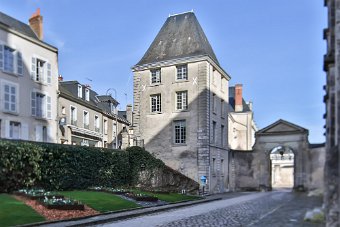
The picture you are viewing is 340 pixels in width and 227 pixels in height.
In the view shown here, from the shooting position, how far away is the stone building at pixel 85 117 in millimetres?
34631

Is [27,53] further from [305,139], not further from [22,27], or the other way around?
[305,139]

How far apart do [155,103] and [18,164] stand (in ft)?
57.2

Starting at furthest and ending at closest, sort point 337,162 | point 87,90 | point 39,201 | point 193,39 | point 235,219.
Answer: point 87,90 < point 193,39 < point 39,201 < point 235,219 < point 337,162

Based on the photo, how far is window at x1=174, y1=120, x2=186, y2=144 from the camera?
3347 centimetres

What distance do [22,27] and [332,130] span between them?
2638 cm

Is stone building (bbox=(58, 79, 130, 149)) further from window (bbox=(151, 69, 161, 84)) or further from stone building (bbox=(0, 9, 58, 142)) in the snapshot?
window (bbox=(151, 69, 161, 84))

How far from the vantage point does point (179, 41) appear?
1406 inches

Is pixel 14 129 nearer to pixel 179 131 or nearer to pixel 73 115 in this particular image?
pixel 73 115

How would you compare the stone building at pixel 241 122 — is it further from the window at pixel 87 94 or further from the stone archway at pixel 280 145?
the window at pixel 87 94

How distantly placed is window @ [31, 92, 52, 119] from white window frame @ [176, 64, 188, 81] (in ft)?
35.5

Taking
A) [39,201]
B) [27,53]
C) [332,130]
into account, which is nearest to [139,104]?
[27,53]

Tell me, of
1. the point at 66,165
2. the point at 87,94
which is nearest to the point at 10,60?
the point at 66,165

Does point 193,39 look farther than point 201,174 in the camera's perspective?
Yes

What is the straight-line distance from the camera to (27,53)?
28.9 m
